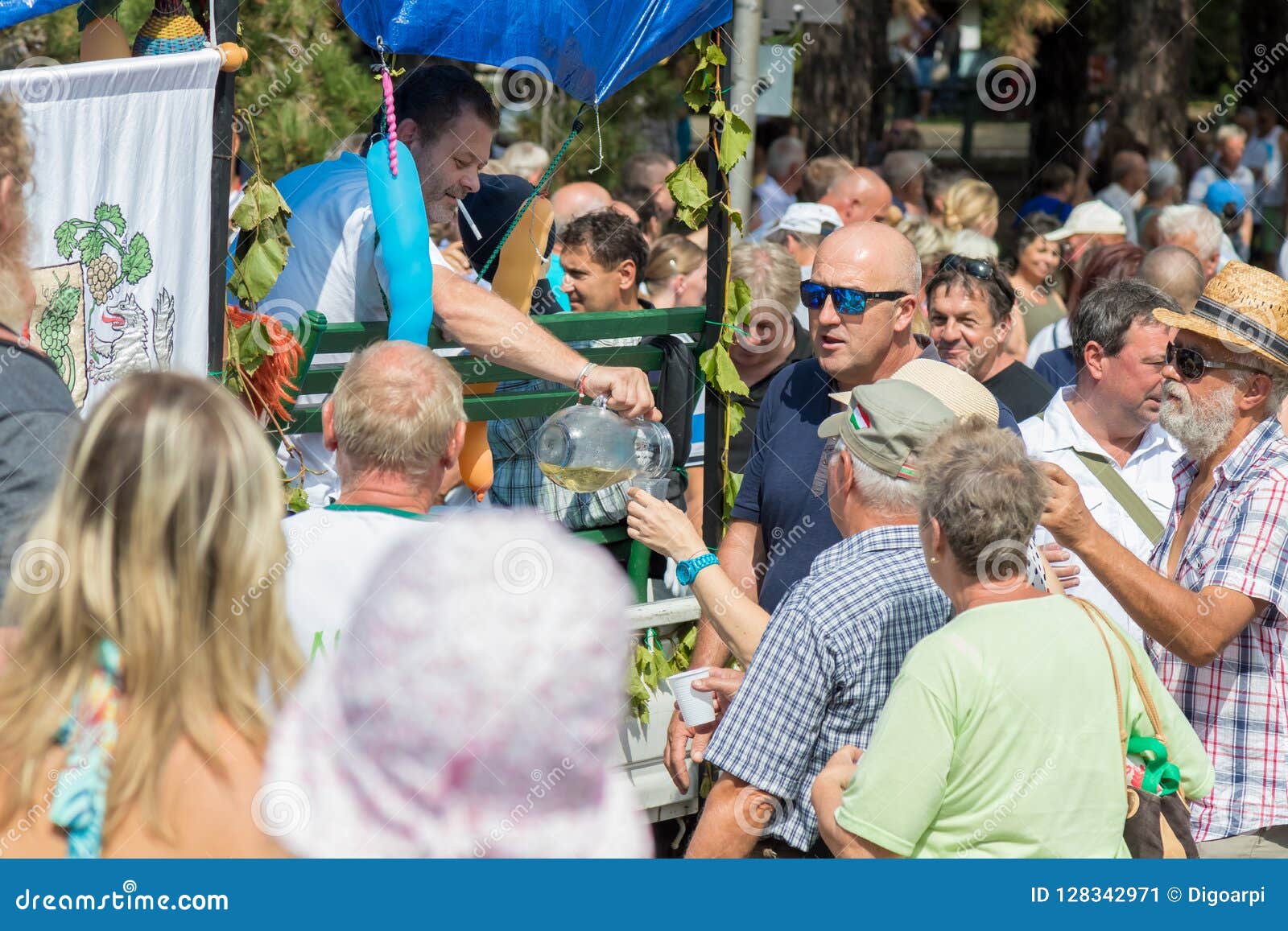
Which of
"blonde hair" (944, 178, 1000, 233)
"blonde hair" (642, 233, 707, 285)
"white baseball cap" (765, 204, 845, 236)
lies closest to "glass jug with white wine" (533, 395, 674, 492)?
"blonde hair" (642, 233, 707, 285)

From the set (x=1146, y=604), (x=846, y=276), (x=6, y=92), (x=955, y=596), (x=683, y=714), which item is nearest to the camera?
(x=955, y=596)

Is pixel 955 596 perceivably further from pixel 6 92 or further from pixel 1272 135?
pixel 1272 135

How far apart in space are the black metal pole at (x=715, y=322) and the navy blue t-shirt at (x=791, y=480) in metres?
0.19

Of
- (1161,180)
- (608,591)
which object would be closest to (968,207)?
(1161,180)

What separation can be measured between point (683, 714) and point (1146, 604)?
1136 millimetres

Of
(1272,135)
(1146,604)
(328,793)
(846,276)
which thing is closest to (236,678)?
(328,793)

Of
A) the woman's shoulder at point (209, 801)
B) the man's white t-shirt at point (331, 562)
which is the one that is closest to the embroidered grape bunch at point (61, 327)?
the man's white t-shirt at point (331, 562)

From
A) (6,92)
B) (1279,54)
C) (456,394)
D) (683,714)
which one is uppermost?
(1279,54)

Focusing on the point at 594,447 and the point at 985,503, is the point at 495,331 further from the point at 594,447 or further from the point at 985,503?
the point at 985,503

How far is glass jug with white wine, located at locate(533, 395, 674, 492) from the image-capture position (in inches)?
162

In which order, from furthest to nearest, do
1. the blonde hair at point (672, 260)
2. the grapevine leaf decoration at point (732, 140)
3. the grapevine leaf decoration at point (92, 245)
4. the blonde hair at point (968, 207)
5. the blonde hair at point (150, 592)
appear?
the blonde hair at point (968, 207), the blonde hair at point (672, 260), the grapevine leaf decoration at point (732, 140), the grapevine leaf decoration at point (92, 245), the blonde hair at point (150, 592)

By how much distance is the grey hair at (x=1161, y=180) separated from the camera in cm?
1347

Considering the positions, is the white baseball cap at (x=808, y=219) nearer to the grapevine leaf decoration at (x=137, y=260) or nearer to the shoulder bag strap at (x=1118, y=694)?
the grapevine leaf decoration at (x=137, y=260)

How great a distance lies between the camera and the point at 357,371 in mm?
2777
